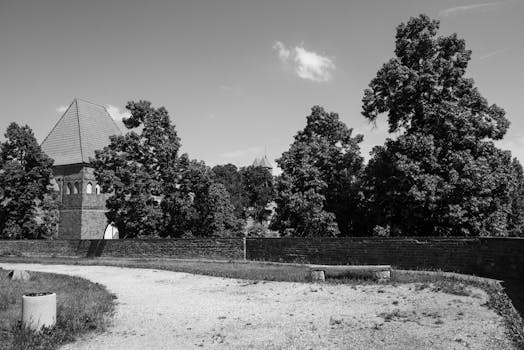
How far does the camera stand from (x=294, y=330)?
24.9 feet

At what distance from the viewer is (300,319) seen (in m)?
8.43

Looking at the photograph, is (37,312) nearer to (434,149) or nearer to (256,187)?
(434,149)

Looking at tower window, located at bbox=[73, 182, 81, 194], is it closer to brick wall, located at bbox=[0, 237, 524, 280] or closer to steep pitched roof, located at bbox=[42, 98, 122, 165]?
steep pitched roof, located at bbox=[42, 98, 122, 165]

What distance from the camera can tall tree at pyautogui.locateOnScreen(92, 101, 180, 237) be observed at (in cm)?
2772

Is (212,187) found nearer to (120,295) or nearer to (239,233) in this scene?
(239,233)

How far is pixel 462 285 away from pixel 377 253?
5.90 m

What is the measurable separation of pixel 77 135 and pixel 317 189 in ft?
103

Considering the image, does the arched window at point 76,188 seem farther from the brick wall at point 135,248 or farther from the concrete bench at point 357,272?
the concrete bench at point 357,272

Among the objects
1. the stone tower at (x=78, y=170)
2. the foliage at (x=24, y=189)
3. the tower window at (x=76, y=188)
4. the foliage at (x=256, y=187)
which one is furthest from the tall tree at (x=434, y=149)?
the foliage at (x=256, y=187)

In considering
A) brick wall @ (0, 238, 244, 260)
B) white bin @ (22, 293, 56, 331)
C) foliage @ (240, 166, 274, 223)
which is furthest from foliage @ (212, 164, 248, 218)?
white bin @ (22, 293, 56, 331)

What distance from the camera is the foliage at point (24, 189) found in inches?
1302

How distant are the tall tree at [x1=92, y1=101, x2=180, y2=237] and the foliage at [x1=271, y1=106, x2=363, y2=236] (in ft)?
23.6

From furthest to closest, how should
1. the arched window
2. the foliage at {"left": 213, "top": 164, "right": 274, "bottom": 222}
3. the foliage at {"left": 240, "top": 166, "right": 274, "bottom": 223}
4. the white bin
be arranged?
1. the foliage at {"left": 240, "top": 166, "right": 274, "bottom": 223}
2. the foliage at {"left": 213, "top": 164, "right": 274, "bottom": 222}
3. the arched window
4. the white bin

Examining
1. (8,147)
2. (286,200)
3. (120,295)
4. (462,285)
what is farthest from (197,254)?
(8,147)
